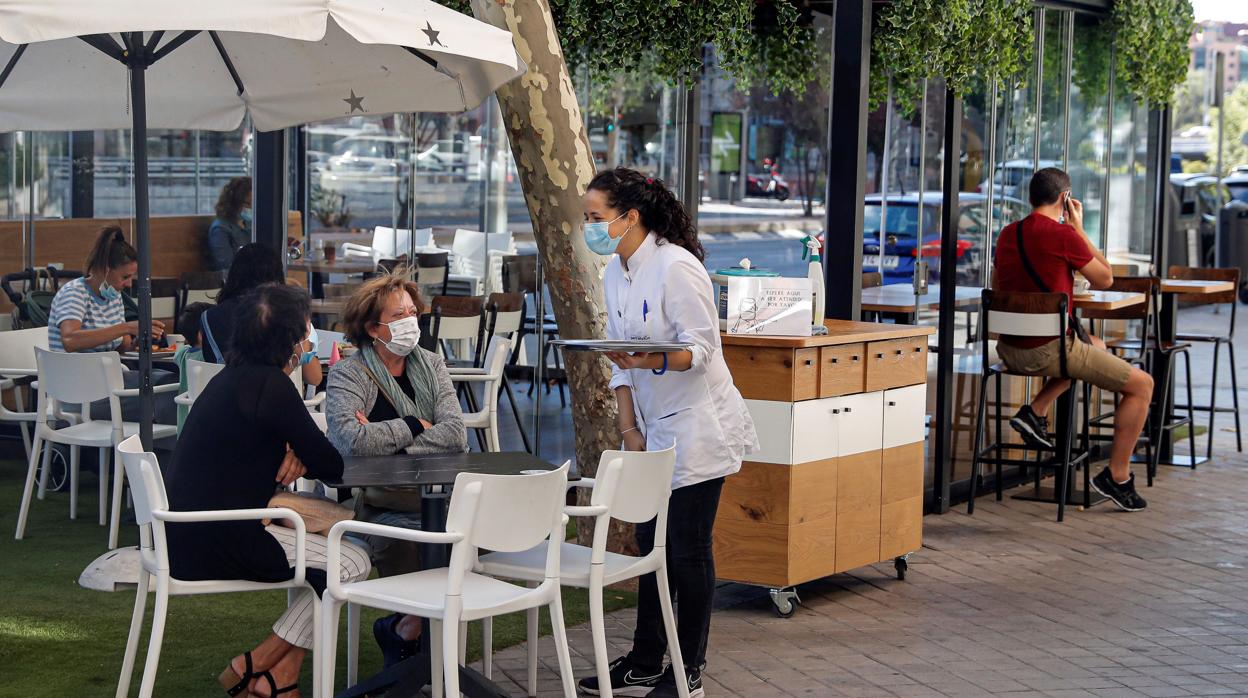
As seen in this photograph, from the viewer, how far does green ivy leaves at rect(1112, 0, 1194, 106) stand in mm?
9680

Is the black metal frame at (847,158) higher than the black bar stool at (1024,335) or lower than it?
higher

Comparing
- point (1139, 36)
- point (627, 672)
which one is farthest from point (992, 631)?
point (1139, 36)

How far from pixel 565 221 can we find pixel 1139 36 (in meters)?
5.40

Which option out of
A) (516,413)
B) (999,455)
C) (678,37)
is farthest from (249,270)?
(999,455)

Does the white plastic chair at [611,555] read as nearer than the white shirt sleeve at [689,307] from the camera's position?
Yes

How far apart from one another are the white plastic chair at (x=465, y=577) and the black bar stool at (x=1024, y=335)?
14.6ft

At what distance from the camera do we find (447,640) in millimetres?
3840

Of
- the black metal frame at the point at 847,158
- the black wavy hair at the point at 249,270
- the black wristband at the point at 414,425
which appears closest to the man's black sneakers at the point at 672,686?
the black wristband at the point at 414,425

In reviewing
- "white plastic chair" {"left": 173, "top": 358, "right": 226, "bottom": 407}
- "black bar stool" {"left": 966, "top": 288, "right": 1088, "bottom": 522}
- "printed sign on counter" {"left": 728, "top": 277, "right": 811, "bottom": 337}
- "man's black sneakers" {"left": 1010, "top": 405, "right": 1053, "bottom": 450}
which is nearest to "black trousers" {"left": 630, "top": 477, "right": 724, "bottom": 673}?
"printed sign on counter" {"left": 728, "top": 277, "right": 811, "bottom": 337}

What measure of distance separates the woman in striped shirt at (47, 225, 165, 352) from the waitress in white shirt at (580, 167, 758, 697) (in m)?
3.75

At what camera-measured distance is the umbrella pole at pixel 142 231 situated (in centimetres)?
552

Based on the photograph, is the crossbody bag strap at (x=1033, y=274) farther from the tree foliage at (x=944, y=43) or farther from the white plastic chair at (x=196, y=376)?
the white plastic chair at (x=196, y=376)

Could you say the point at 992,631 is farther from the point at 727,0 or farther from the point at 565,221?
the point at 727,0

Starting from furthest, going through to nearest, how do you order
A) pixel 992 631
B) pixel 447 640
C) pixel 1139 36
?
pixel 1139 36, pixel 992 631, pixel 447 640
